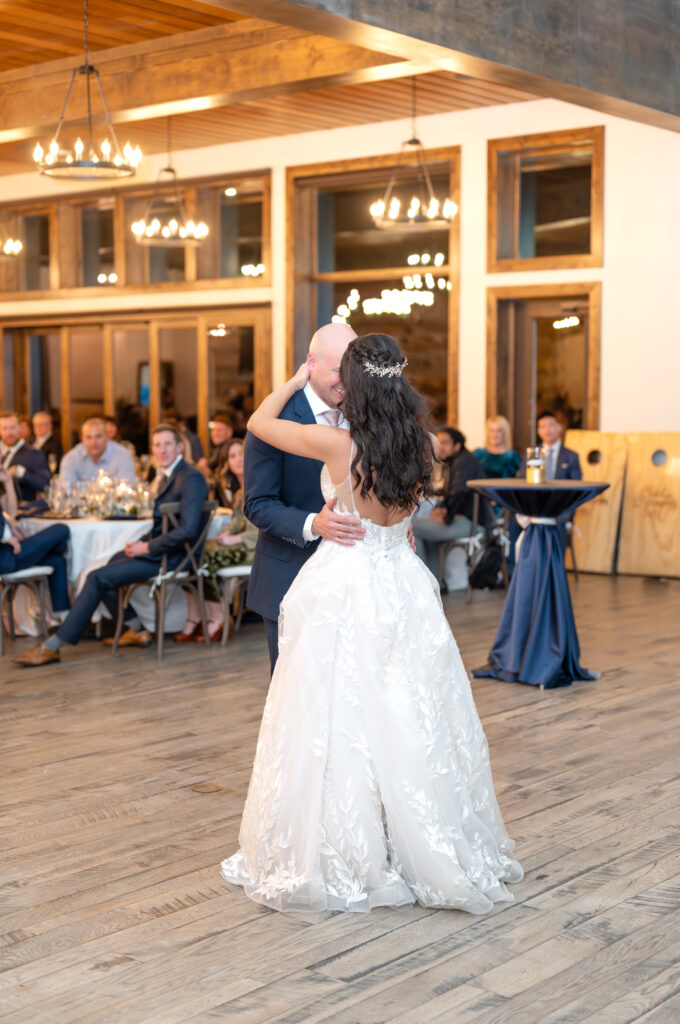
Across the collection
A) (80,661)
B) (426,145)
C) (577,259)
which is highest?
(426,145)

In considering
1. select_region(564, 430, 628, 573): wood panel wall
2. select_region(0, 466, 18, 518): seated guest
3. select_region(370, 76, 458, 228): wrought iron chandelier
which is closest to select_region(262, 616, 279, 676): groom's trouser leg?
select_region(0, 466, 18, 518): seated guest

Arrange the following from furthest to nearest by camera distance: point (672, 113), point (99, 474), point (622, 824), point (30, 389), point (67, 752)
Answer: point (30, 389) < point (99, 474) < point (672, 113) < point (67, 752) < point (622, 824)

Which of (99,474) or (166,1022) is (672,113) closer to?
(99,474)

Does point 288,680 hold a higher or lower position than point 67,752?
higher

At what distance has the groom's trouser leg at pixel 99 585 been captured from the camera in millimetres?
7270

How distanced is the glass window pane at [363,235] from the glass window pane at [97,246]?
2861mm

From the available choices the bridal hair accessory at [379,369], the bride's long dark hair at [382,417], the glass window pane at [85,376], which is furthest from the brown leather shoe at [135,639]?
the glass window pane at [85,376]

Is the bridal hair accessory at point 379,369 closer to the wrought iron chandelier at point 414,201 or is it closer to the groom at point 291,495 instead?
the groom at point 291,495

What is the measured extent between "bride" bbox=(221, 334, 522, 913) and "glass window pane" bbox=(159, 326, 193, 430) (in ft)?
35.9

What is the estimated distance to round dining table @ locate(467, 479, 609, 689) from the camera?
22.2ft

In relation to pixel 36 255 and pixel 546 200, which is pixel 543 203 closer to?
pixel 546 200

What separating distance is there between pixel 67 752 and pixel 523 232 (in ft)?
27.4

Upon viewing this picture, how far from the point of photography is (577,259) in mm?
11734

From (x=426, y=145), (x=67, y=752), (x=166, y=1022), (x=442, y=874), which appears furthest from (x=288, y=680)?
(x=426, y=145)
